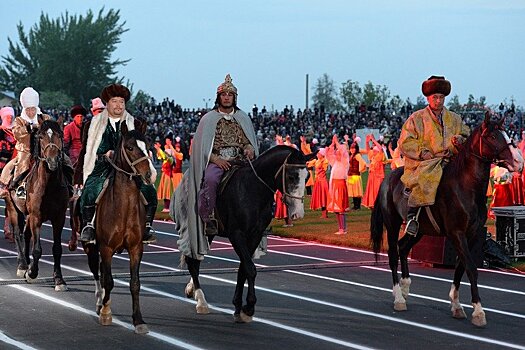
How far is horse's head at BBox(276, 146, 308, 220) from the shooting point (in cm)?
1120

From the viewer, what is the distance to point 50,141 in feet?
45.7

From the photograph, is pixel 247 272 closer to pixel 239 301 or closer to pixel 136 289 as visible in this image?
pixel 239 301

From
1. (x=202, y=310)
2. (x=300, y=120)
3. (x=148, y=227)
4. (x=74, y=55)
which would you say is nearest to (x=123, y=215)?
(x=148, y=227)

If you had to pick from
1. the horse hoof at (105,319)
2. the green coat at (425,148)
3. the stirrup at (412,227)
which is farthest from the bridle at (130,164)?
the stirrup at (412,227)

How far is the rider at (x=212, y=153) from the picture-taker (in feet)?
39.1

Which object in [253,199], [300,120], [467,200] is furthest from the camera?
[300,120]

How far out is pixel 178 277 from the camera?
1503 centimetres

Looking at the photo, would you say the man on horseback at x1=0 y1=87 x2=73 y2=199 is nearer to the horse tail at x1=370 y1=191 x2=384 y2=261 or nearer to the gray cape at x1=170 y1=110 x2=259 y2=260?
the gray cape at x1=170 y1=110 x2=259 y2=260

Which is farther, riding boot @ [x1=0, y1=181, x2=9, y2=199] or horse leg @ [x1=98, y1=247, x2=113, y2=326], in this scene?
riding boot @ [x1=0, y1=181, x2=9, y2=199]

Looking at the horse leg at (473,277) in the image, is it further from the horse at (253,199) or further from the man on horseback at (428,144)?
the horse at (253,199)

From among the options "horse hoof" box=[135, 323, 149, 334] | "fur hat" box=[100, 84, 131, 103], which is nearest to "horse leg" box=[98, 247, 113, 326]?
"horse hoof" box=[135, 323, 149, 334]

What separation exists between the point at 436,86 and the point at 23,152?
651 cm

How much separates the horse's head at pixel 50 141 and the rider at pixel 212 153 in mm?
2399

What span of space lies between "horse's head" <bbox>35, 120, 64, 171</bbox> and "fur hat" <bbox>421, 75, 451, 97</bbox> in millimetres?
4798
